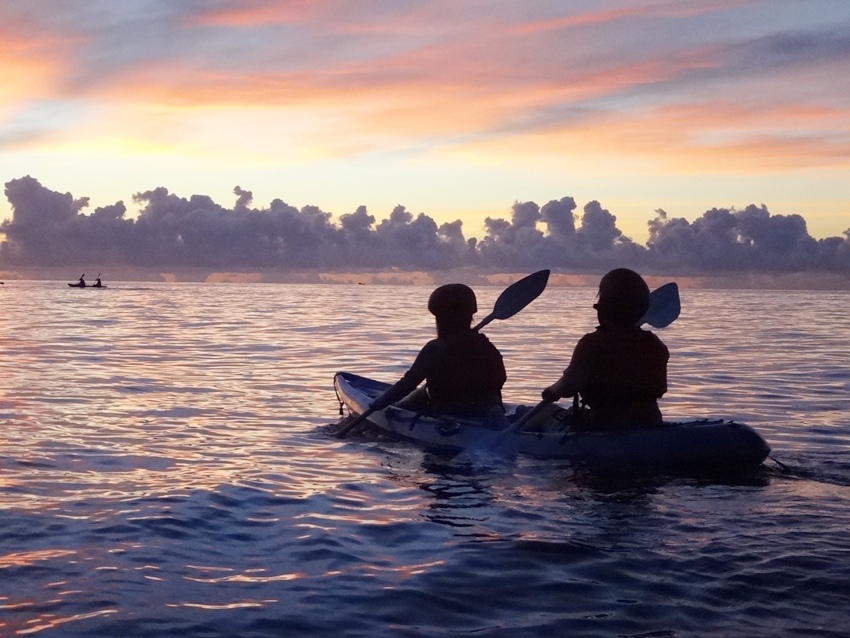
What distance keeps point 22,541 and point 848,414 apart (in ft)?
39.6

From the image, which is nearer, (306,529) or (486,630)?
(486,630)

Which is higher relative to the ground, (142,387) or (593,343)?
(593,343)

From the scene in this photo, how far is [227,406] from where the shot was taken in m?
→ 14.2

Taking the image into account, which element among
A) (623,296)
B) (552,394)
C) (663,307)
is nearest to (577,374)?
(552,394)

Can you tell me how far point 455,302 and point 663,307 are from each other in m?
2.71

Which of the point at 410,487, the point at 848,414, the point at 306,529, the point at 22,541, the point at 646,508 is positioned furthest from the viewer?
the point at 848,414

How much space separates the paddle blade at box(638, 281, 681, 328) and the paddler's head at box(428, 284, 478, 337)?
2.22 meters

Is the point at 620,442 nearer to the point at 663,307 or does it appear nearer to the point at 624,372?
the point at 624,372

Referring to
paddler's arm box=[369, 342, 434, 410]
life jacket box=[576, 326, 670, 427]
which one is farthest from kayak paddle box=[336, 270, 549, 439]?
life jacket box=[576, 326, 670, 427]

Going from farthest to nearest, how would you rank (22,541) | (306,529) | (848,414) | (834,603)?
(848,414) → (306,529) → (22,541) → (834,603)

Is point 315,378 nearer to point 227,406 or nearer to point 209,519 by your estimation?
point 227,406

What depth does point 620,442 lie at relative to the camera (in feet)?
29.9

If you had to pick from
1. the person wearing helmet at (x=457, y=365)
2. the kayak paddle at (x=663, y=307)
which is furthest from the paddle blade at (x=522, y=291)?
the person wearing helmet at (x=457, y=365)

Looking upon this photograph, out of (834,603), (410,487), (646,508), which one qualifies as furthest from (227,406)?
(834,603)
